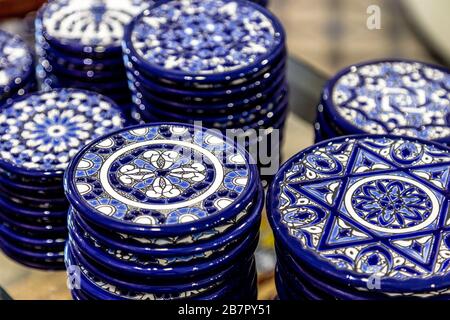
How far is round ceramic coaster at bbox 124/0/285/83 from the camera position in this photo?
1.44 m

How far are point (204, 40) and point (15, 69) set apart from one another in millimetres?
435

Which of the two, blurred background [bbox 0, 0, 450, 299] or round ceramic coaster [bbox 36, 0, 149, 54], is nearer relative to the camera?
blurred background [bbox 0, 0, 450, 299]

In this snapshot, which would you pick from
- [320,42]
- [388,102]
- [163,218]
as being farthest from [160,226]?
[320,42]

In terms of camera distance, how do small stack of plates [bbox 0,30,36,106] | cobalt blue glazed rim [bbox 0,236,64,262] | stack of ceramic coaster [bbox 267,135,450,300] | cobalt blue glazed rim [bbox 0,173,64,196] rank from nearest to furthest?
1. stack of ceramic coaster [bbox 267,135,450,300]
2. cobalt blue glazed rim [bbox 0,173,64,196]
3. cobalt blue glazed rim [bbox 0,236,64,262]
4. small stack of plates [bbox 0,30,36,106]

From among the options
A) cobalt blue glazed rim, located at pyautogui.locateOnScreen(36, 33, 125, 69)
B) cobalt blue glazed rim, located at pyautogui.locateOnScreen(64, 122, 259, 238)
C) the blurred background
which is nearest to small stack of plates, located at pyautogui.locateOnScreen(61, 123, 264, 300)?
cobalt blue glazed rim, located at pyautogui.locateOnScreen(64, 122, 259, 238)

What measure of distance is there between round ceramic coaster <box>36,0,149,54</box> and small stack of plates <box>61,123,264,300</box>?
0.41 meters

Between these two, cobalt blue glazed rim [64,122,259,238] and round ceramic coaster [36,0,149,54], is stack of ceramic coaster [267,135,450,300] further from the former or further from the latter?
round ceramic coaster [36,0,149,54]

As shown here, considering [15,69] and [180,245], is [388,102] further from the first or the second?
[15,69]

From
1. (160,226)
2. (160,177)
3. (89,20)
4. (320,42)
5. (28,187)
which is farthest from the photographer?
(320,42)

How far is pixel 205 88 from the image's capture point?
4.67 feet
